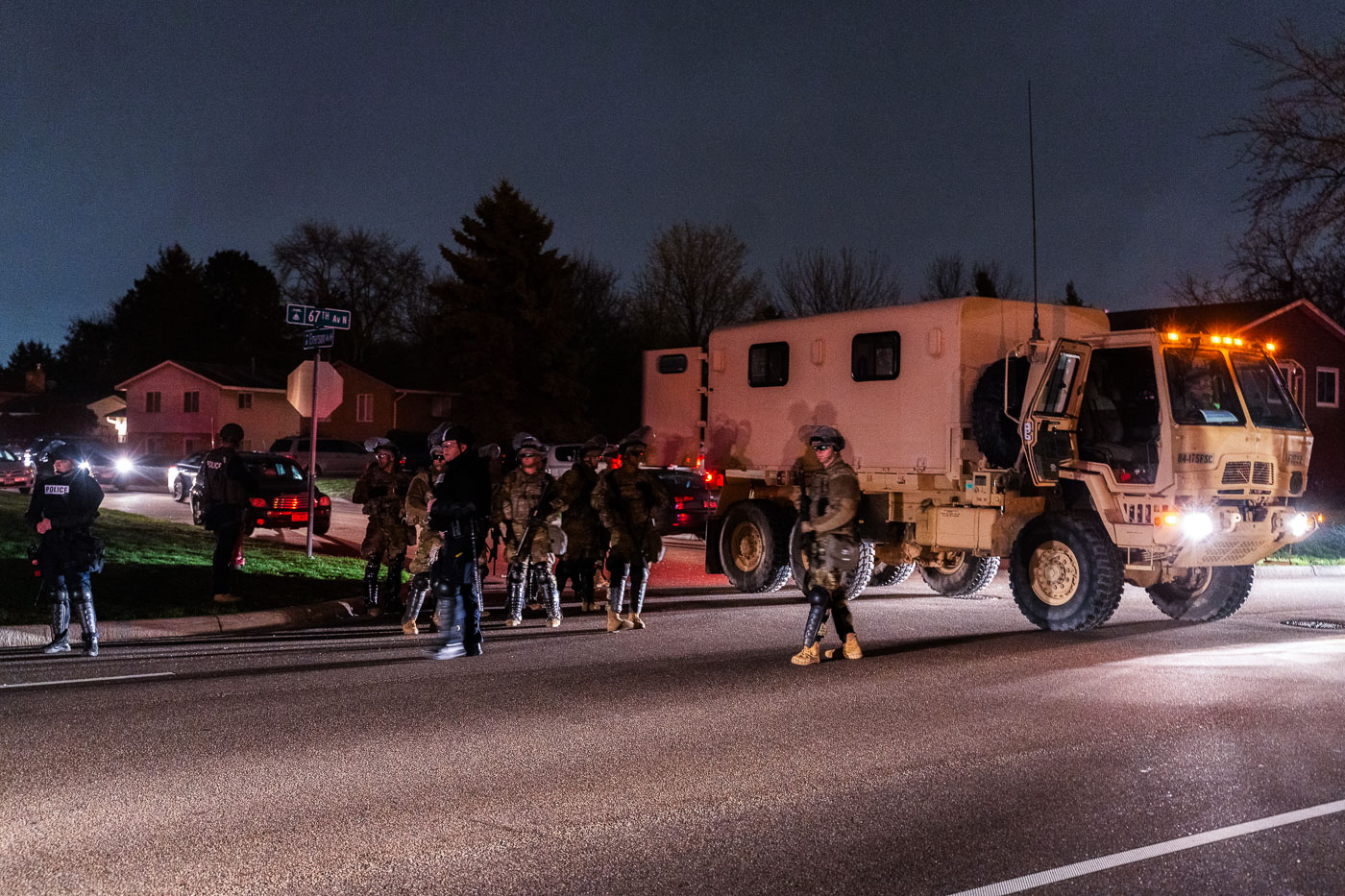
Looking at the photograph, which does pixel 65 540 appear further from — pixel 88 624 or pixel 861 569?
pixel 861 569

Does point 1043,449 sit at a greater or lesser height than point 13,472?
A: greater

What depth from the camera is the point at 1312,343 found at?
4034 cm

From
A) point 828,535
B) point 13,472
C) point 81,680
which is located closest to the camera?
point 81,680

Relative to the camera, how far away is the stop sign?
58.7ft

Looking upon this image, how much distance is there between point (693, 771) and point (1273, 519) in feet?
25.4

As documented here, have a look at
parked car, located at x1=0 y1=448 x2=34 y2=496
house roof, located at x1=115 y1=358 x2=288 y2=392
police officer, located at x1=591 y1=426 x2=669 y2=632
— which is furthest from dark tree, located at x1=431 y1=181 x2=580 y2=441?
police officer, located at x1=591 y1=426 x2=669 y2=632

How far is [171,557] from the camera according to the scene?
15680 mm

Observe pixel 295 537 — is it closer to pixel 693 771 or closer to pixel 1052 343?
pixel 1052 343

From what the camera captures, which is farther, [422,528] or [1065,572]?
[1065,572]

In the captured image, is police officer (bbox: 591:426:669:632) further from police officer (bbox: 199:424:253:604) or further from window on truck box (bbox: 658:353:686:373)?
window on truck box (bbox: 658:353:686:373)

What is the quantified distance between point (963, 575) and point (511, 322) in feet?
127

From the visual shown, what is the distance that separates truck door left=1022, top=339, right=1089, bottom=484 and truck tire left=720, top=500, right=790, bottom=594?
401 centimetres

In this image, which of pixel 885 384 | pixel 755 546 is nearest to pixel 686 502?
pixel 755 546

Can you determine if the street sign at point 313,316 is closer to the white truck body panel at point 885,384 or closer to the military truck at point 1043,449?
the white truck body panel at point 885,384
